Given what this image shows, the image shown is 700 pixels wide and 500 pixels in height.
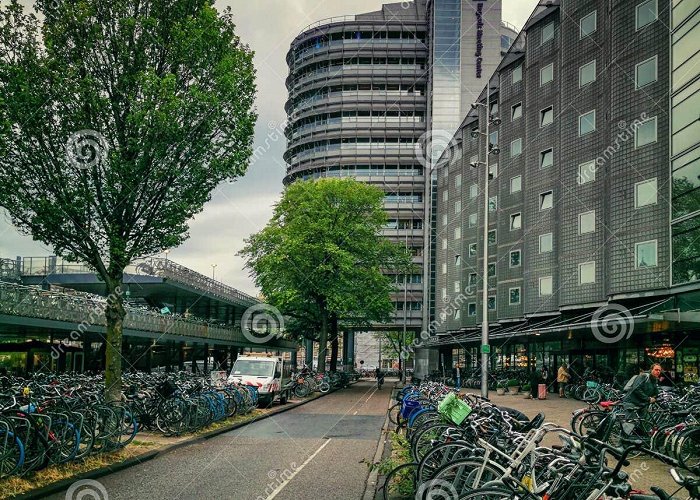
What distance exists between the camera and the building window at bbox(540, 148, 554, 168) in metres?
41.0

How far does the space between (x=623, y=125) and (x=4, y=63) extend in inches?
973

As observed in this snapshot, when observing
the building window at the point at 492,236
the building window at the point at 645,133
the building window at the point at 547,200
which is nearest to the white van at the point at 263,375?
the building window at the point at 645,133

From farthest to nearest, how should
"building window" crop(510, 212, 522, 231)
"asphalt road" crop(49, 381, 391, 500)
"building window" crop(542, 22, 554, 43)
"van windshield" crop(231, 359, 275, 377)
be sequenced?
"building window" crop(510, 212, 522, 231) < "building window" crop(542, 22, 554, 43) < "van windshield" crop(231, 359, 275, 377) < "asphalt road" crop(49, 381, 391, 500)

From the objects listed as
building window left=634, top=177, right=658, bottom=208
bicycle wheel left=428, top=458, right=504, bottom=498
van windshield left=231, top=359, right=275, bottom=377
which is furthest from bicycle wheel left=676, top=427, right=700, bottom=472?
van windshield left=231, top=359, right=275, bottom=377

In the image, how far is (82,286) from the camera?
1863 inches

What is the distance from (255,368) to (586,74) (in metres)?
21.6

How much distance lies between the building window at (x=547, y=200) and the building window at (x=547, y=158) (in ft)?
5.44

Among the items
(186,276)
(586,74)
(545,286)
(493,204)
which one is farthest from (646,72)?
(186,276)

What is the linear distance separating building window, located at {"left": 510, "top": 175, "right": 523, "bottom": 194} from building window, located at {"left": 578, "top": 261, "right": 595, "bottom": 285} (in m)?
12.2

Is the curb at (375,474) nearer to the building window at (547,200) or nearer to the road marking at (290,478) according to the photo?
the road marking at (290,478)

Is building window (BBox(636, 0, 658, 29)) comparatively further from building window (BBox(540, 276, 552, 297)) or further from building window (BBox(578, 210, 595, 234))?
building window (BBox(540, 276, 552, 297))

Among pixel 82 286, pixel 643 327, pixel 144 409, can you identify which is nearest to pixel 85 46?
pixel 144 409

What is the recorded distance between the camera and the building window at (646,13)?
29.9 metres

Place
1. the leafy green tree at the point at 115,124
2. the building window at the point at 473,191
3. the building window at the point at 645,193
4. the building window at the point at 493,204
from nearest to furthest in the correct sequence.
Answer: the leafy green tree at the point at 115,124 < the building window at the point at 645,193 < the building window at the point at 493,204 < the building window at the point at 473,191
